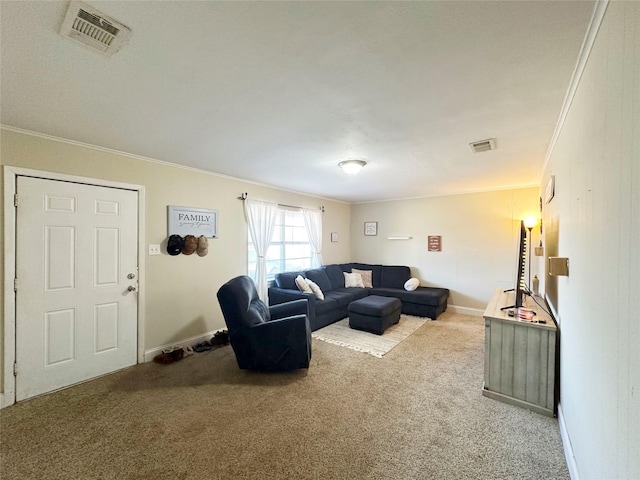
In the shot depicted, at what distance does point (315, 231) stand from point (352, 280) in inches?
51.8

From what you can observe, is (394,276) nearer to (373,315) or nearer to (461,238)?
(461,238)

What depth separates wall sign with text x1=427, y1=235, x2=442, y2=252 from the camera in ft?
18.0

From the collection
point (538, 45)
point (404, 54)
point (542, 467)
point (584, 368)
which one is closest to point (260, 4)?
point (404, 54)

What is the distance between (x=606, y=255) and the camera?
1073 millimetres

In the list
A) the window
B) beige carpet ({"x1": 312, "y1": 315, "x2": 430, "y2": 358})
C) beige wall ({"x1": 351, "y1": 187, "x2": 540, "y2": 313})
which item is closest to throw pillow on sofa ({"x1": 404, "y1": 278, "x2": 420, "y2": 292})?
beige wall ({"x1": 351, "y1": 187, "x2": 540, "y2": 313})

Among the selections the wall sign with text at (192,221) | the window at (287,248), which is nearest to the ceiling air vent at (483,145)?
the window at (287,248)

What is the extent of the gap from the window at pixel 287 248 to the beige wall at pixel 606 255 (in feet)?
12.9

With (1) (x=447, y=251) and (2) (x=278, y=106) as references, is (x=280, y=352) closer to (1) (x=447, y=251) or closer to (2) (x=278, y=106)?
(2) (x=278, y=106)

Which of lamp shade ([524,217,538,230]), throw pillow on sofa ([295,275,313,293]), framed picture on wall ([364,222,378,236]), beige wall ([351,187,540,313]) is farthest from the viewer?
framed picture on wall ([364,222,378,236])

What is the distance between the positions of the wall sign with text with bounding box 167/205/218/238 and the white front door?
0.42 meters

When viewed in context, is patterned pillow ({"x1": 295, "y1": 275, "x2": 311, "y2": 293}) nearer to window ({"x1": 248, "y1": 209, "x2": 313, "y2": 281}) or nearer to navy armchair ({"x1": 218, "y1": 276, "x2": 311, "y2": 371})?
window ({"x1": 248, "y1": 209, "x2": 313, "y2": 281})

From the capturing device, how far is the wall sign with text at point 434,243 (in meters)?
5.47

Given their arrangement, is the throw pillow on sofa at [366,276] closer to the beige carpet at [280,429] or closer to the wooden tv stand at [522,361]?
the beige carpet at [280,429]

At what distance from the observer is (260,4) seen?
110 centimetres
